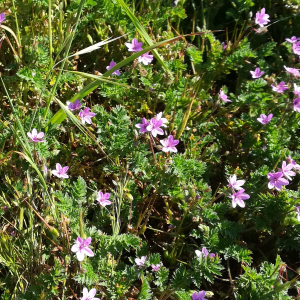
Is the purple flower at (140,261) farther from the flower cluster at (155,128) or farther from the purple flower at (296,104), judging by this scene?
the purple flower at (296,104)

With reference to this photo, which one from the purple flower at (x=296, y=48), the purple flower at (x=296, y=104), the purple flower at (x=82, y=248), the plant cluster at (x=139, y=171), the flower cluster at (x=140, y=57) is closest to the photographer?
the purple flower at (x=82, y=248)

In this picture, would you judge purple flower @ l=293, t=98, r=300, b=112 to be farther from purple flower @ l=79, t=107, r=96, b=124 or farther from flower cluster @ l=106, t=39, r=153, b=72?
purple flower @ l=79, t=107, r=96, b=124

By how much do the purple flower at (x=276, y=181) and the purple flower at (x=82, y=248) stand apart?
→ 997mm

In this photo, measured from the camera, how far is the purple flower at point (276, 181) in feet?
Result: 6.23

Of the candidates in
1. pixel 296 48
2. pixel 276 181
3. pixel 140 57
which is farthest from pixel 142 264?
pixel 296 48

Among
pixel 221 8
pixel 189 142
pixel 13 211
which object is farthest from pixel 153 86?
pixel 221 8

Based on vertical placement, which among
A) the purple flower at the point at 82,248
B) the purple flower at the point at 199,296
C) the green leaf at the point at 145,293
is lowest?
the purple flower at the point at 199,296

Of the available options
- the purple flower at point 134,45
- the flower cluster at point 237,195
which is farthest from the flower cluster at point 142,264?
the purple flower at point 134,45

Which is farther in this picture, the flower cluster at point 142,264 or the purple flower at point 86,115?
the purple flower at point 86,115

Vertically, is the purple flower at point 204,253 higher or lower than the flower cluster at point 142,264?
higher

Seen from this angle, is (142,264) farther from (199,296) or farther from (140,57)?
(140,57)

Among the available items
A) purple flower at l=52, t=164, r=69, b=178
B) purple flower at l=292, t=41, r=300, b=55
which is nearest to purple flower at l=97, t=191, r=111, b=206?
purple flower at l=52, t=164, r=69, b=178

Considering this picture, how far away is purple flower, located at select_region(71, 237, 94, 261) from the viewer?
1566 millimetres

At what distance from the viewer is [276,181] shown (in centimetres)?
192
